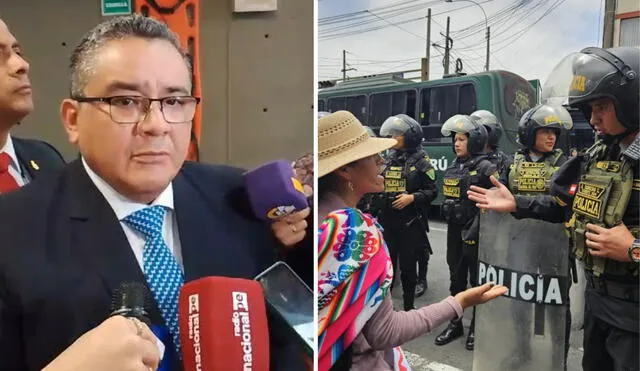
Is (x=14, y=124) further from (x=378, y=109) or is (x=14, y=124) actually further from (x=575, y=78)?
(x=575, y=78)

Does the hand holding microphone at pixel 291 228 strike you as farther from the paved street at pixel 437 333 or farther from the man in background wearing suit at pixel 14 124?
the man in background wearing suit at pixel 14 124

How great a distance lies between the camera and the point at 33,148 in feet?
2.98

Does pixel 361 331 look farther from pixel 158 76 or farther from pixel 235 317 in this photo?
pixel 158 76

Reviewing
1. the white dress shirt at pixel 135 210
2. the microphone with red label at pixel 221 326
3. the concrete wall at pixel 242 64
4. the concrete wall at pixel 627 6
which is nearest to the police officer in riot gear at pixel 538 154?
the concrete wall at pixel 627 6

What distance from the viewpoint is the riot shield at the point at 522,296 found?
1.11m

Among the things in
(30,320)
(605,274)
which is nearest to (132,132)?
(30,320)

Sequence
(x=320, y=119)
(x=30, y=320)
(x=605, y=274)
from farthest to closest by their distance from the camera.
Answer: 1. (x=320, y=119)
2. (x=605, y=274)
3. (x=30, y=320)

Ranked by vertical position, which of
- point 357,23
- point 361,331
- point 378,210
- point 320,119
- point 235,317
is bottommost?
point 361,331

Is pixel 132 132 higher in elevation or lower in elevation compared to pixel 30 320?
higher

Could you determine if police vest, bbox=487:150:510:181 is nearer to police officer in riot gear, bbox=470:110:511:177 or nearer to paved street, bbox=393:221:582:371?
police officer in riot gear, bbox=470:110:511:177

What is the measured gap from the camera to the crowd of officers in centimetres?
101

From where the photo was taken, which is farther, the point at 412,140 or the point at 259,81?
the point at 412,140

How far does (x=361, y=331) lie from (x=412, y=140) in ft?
1.42

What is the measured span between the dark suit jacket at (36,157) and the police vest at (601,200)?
95 centimetres
